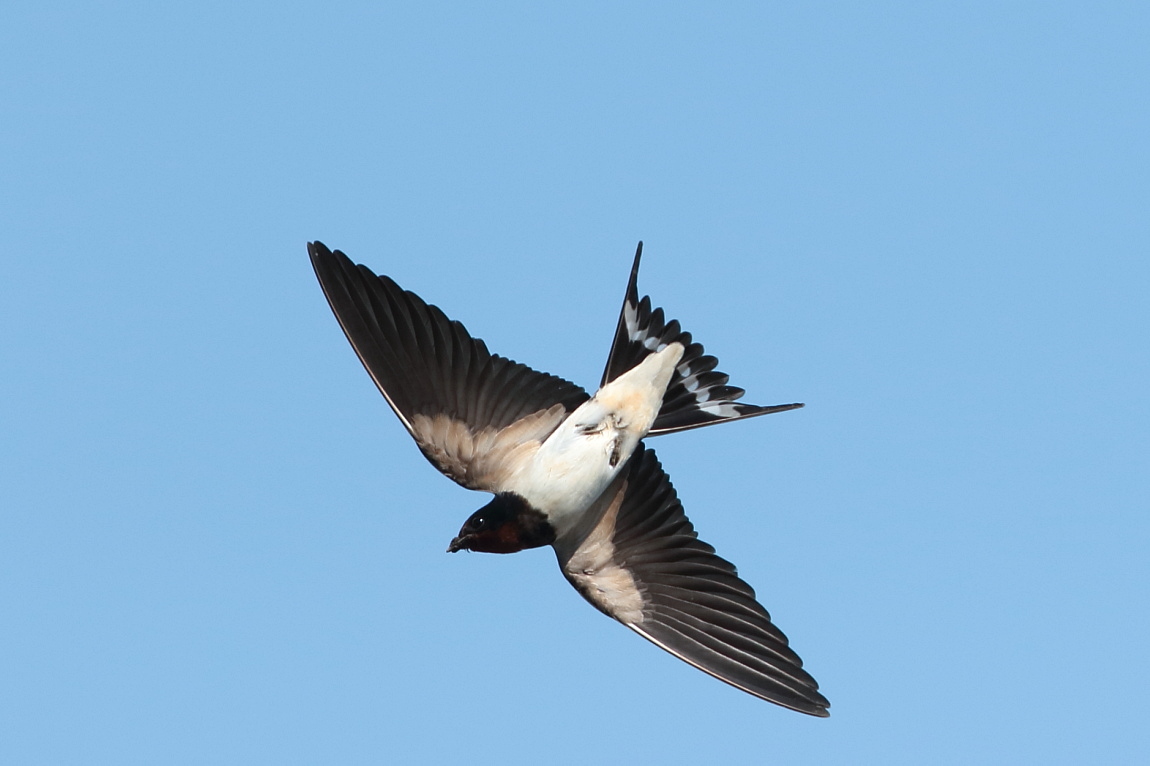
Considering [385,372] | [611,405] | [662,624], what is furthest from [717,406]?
[385,372]

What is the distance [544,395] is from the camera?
28.1 ft

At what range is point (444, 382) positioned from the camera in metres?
8.48

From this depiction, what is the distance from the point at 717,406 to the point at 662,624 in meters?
1.18

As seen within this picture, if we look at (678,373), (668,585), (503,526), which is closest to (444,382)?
(503,526)

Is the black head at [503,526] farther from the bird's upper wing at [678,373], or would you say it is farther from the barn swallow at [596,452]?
the bird's upper wing at [678,373]

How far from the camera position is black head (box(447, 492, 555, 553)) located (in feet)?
27.3

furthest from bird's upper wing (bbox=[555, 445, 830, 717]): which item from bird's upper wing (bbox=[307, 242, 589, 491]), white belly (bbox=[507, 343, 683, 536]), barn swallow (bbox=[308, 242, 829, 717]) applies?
bird's upper wing (bbox=[307, 242, 589, 491])

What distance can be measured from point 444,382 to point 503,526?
82 cm

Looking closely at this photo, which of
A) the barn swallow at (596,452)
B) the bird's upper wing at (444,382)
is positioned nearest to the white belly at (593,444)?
the barn swallow at (596,452)

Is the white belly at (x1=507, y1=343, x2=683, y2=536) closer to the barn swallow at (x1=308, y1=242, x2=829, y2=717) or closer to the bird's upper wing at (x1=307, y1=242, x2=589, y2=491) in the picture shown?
the barn swallow at (x1=308, y1=242, x2=829, y2=717)

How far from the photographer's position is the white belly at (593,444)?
8297mm

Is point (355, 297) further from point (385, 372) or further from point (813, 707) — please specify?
point (813, 707)

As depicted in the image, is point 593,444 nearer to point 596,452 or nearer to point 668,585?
point 596,452

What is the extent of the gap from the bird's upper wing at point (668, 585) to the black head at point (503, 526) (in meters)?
0.32
